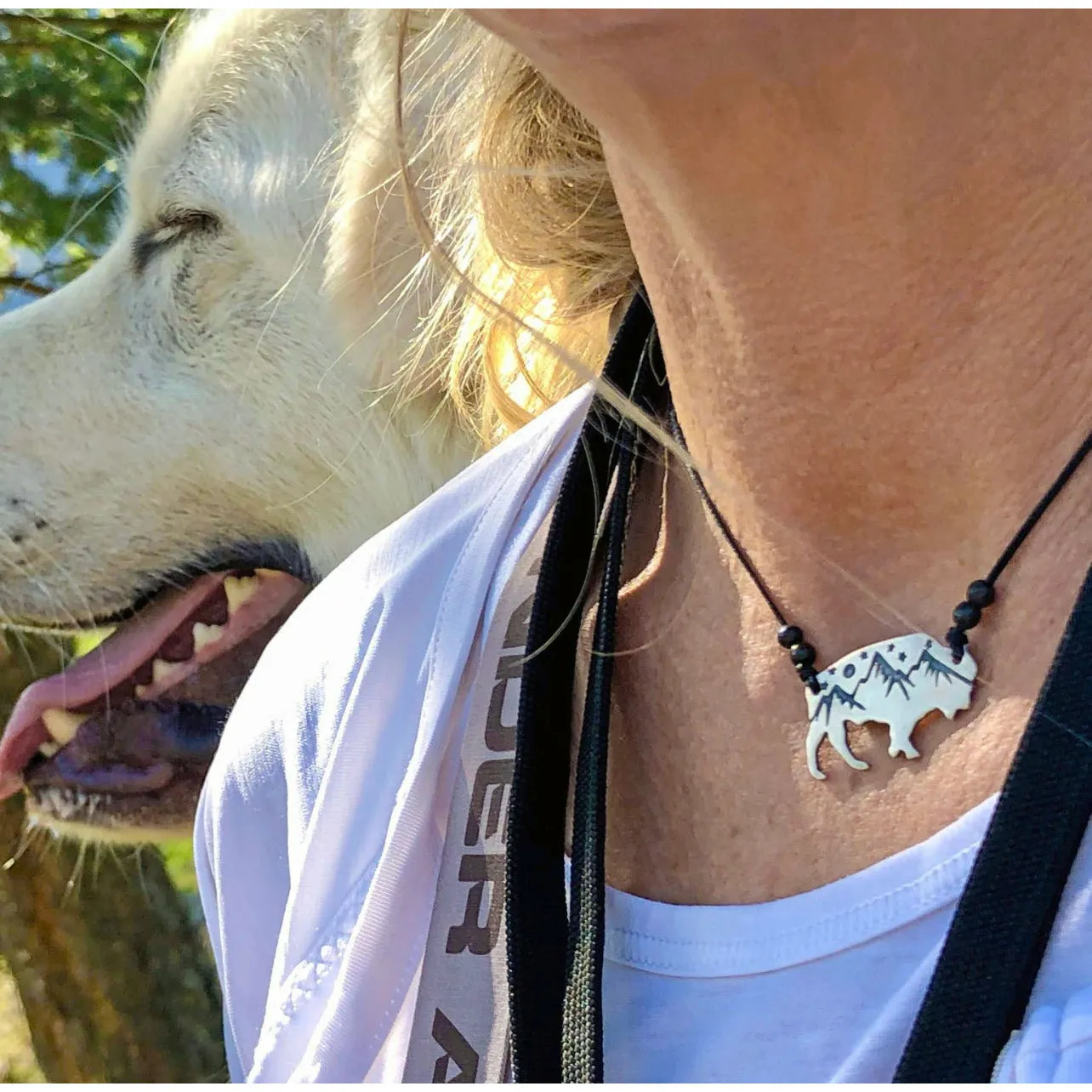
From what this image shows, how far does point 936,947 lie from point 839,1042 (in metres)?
0.05

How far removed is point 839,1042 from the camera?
1.60 ft

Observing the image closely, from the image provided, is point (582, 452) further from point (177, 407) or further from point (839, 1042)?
point (177, 407)

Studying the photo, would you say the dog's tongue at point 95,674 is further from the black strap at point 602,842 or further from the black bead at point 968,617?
the black bead at point 968,617

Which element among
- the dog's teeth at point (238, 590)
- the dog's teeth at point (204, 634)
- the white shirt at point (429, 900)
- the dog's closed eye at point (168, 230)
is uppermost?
the dog's closed eye at point (168, 230)

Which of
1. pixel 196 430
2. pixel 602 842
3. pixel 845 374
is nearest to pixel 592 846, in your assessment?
pixel 602 842

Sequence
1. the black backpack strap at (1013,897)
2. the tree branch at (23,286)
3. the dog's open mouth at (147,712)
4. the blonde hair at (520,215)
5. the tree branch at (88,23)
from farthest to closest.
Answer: the tree branch at (23,286) → the dog's open mouth at (147,712) → the tree branch at (88,23) → the blonde hair at (520,215) → the black backpack strap at (1013,897)

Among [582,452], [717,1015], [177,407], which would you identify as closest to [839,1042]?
[717,1015]

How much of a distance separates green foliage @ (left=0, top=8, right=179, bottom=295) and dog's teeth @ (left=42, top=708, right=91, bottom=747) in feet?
1.73

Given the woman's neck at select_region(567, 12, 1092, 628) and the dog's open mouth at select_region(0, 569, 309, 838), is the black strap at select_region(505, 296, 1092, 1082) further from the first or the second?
the dog's open mouth at select_region(0, 569, 309, 838)

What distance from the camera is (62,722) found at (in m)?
1.53

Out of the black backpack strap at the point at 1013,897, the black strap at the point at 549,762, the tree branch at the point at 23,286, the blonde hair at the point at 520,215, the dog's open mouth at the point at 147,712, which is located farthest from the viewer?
the tree branch at the point at 23,286

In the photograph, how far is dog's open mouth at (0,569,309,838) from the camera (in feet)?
4.94

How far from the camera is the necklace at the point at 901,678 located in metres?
0.53

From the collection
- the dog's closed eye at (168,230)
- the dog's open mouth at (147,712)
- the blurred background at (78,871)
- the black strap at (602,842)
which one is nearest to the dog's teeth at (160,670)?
the dog's open mouth at (147,712)
